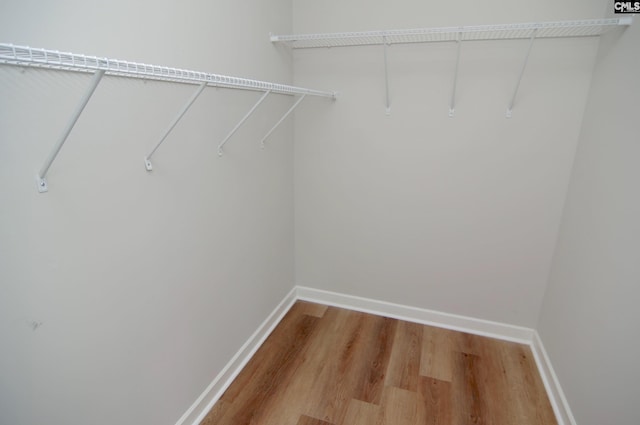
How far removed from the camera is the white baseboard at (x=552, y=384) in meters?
1.67

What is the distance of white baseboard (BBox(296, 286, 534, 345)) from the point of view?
2334 mm

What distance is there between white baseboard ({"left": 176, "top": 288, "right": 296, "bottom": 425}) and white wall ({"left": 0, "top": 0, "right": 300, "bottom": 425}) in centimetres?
5

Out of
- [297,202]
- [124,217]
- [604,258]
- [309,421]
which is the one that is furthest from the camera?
[297,202]

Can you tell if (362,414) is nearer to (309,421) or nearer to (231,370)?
(309,421)

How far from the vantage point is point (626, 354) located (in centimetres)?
125

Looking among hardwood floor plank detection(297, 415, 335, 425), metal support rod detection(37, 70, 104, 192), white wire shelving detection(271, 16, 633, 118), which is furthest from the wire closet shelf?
hardwood floor plank detection(297, 415, 335, 425)

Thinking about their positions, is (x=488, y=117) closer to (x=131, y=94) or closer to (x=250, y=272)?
(x=250, y=272)

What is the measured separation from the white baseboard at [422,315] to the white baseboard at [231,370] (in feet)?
1.00

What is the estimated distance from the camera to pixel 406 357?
Result: 2.16 metres

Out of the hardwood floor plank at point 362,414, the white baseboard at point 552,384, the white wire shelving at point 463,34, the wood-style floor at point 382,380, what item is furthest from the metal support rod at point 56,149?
the white baseboard at point 552,384

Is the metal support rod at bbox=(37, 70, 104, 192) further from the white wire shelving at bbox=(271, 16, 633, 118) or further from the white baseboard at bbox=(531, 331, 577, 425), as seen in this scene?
the white baseboard at bbox=(531, 331, 577, 425)

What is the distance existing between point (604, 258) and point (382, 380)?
127cm

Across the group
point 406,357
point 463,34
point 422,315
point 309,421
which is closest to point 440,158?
point 463,34

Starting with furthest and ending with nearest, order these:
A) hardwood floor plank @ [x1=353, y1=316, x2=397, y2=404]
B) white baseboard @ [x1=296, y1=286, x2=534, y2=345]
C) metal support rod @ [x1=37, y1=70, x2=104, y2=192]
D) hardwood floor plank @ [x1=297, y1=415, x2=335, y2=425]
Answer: white baseboard @ [x1=296, y1=286, x2=534, y2=345], hardwood floor plank @ [x1=353, y1=316, x2=397, y2=404], hardwood floor plank @ [x1=297, y1=415, x2=335, y2=425], metal support rod @ [x1=37, y1=70, x2=104, y2=192]
